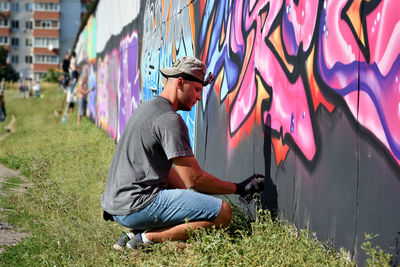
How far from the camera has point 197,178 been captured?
4.27m

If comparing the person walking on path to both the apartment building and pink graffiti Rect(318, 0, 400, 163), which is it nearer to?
pink graffiti Rect(318, 0, 400, 163)

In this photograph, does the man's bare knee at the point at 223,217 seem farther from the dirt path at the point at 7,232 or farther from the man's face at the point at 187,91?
the dirt path at the point at 7,232

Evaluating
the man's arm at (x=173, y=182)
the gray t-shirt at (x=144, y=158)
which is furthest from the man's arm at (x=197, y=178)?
the man's arm at (x=173, y=182)

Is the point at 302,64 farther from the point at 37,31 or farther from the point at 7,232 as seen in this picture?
the point at 37,31

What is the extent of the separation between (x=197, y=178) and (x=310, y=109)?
95 centimetres

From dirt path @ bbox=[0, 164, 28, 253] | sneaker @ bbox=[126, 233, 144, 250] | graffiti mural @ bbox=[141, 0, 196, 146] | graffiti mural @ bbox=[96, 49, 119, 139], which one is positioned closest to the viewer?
sneaker @ bbox=[126, 233, 144, 250]

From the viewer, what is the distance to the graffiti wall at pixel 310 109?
3.20 m

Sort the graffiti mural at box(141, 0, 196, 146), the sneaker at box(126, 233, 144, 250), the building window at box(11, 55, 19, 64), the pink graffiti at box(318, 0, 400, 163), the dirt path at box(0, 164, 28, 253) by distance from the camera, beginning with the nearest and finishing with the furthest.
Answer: the pink graffiti at box(318, 0, 400, 163) → the sneaker at box(126, 233, 144, 250) → the dirt path at box(0, 164, 28, 253) → the graffiti mural at box(141, 0, 196, 146) → the building window at box(11, 55, 19, 64)

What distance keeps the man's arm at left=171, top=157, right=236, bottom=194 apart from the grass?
314 mm

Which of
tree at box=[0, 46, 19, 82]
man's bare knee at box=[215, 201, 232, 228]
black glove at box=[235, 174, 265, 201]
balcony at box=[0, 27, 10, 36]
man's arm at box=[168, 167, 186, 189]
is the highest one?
balcony at box=[0, 27, 10, 36]

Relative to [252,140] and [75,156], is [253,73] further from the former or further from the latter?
[75,156]

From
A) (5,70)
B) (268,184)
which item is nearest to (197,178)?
(268,184)

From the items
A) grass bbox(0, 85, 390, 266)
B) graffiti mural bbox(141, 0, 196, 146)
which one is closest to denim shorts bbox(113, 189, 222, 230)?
grass bbox(0, 85, 390, 266)

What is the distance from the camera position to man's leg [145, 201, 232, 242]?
4.31 meters
